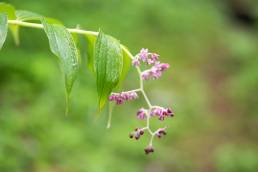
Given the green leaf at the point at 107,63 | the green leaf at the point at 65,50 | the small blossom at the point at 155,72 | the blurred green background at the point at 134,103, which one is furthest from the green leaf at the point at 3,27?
the blurred green background at the point at 134,103

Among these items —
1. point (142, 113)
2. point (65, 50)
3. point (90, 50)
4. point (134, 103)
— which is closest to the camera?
point (65, 50)

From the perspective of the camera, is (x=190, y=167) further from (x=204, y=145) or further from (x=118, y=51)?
(x=118, y=51)

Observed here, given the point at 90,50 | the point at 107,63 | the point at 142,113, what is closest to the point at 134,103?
the point at 90,50

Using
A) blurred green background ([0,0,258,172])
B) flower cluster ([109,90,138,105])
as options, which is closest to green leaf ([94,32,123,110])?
flower cluster ([109,90,138,105])

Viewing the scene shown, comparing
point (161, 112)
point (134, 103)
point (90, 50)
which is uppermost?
point (134, 103)

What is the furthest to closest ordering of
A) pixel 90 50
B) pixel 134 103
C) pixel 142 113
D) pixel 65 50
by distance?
pixel 134 103 → pixel 90 50 → pixel 142 113 → pixel 65 50

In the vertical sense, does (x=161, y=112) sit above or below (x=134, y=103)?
below

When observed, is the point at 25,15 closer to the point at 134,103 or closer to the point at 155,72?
the point at 155,72

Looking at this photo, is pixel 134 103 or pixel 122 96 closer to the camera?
pixel 122 96

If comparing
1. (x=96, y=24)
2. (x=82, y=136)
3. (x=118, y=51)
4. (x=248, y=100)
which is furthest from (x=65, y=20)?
(x=118, y=51)
